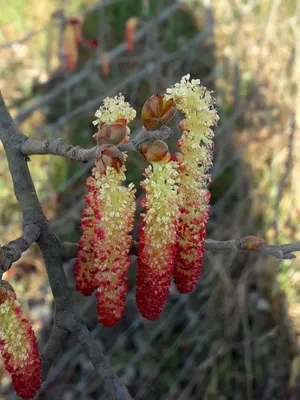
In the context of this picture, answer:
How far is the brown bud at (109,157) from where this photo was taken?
0.52 m

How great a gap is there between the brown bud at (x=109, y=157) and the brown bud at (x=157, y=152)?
25 millimetres

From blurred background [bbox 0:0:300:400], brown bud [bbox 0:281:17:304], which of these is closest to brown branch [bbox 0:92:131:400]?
brown bud [bbox 0:281:17:304]

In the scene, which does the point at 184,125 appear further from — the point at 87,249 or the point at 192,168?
the point at 87,249

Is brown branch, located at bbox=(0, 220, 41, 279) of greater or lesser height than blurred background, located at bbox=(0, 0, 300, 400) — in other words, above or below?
below

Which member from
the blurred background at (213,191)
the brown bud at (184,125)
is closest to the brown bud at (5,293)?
the brown bud at (184,125)

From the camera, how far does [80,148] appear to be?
58 cm

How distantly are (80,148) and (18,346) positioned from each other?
0.66 feet

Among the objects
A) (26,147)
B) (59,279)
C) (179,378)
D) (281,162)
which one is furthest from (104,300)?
(281,162)

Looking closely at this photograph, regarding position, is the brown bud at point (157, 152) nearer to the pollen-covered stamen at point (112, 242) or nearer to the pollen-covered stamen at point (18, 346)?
the pollen-covered stamen at point (112, 242)

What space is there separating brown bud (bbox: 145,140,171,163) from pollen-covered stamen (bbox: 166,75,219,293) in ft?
0.18

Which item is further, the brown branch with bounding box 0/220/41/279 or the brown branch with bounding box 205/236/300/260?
the brown branch with bounding box 205/236/300/260

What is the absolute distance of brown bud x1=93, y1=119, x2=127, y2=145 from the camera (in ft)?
1.75

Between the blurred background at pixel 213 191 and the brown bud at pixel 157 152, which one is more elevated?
the blurred background at pixel 213 191

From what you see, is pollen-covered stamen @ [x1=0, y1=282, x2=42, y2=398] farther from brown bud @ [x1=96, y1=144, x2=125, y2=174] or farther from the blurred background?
the blurred background
